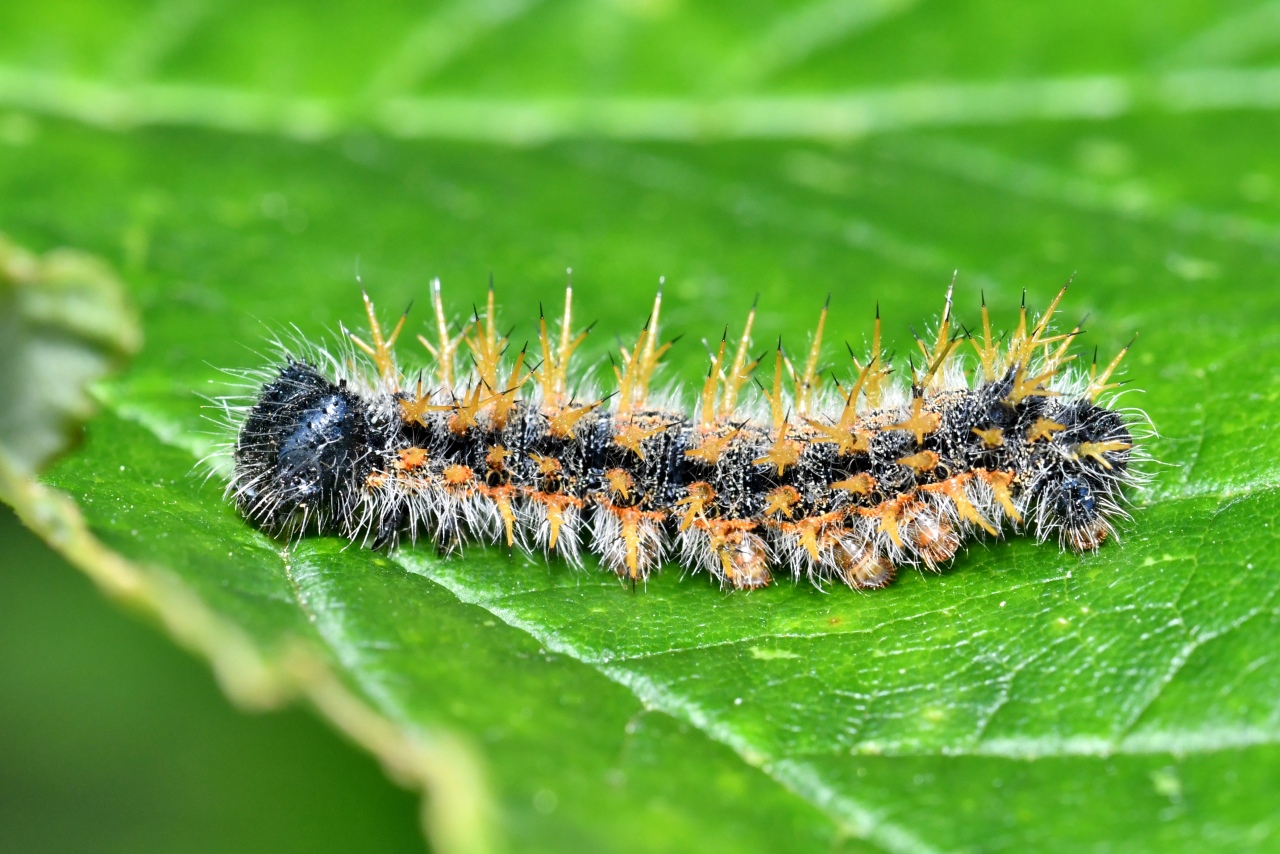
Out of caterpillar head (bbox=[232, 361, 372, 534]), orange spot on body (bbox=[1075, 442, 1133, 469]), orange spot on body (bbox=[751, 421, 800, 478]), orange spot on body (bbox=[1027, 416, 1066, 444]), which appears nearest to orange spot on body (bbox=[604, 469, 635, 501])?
orange spot on body (bbox=[751, 421, 800, 478])

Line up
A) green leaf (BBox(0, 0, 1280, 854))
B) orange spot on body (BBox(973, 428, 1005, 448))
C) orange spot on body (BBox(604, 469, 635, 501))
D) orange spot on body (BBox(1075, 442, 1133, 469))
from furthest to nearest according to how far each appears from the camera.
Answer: orange spot on body (BBox(604, 469, 635, 501)) → orange spot on body (BBox(973, 428, 1005, 448)) → orange spot on body (BBox(1075, 442, 1133, 469)) → green leaf (BBox(0, 0, 1280, 854))

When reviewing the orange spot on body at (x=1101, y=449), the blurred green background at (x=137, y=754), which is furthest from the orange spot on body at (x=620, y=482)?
the blurred green background at (x=137, y=754)

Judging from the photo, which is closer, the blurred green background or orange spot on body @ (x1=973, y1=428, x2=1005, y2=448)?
orange spot on body @ (x1=973, y1=428, x2=1005, y2=448)

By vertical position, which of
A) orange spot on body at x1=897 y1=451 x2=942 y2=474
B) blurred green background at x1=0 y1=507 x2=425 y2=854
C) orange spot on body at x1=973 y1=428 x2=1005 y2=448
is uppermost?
orange spot on body at x1=973 y1=428 x2=1005 y2=448

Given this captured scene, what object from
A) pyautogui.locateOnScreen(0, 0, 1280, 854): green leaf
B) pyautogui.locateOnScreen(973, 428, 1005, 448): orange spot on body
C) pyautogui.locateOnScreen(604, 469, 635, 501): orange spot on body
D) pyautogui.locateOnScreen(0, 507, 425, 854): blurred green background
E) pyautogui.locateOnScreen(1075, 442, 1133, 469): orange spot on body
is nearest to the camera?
pyautogui.locateOnScreen(0, 0, 1280, 854): green leaf

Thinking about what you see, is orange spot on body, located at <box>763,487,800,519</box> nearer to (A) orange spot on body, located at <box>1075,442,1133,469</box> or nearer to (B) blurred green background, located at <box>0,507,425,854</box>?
(A) orange spot on body, located at <box>1075,442,1133,469</box>

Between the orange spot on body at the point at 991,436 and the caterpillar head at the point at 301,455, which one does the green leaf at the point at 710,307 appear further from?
the orange spot on body at the point at 991,436

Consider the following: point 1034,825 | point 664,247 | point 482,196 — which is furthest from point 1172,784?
point 482,196

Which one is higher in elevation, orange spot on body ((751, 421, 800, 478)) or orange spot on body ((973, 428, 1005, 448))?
orange spot on body ((973, 428, 1005, 448))
